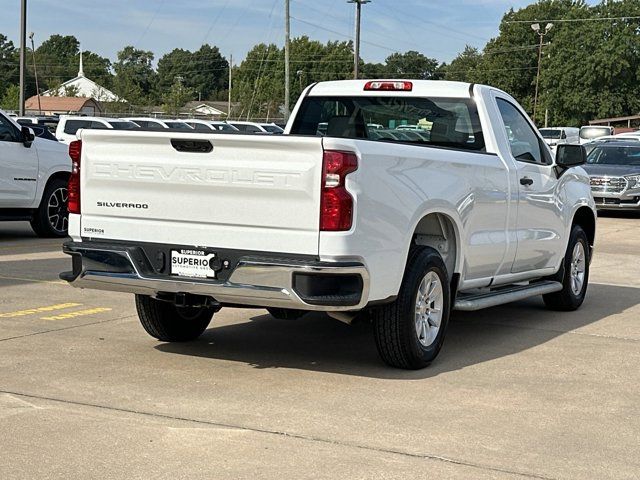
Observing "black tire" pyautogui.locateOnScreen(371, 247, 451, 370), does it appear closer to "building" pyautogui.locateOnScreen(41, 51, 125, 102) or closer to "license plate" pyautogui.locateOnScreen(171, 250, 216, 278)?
"license plate" pyautogui.locateOnScreen(171, 250, 216, 278)

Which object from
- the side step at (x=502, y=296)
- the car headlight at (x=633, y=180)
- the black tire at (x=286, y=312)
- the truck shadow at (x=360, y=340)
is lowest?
the truck shadow at (x=360, y=340)

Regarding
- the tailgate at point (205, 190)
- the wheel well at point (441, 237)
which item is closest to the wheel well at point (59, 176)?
the tailgate at point (205, 190)

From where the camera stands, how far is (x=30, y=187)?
49.9 ft

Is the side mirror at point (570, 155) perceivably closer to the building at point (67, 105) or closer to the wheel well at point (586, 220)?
the wheel well at point (586, 220)

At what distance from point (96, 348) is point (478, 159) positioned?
3.13 metres

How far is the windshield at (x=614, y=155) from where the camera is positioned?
24.4m

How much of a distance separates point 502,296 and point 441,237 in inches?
38.7

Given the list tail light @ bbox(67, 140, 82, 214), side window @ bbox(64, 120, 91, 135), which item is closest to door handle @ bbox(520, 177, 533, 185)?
tail light @ bbox(67, 140, 82, 214)

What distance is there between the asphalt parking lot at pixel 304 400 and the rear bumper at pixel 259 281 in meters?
0.56

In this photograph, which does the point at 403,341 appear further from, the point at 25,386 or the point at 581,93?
the point at 581,93

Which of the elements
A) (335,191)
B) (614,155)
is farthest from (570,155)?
(614,155)

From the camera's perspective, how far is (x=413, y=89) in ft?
28.8

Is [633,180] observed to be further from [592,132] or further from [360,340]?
[592,132]

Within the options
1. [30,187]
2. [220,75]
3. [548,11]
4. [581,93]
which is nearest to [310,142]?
[30,187]
